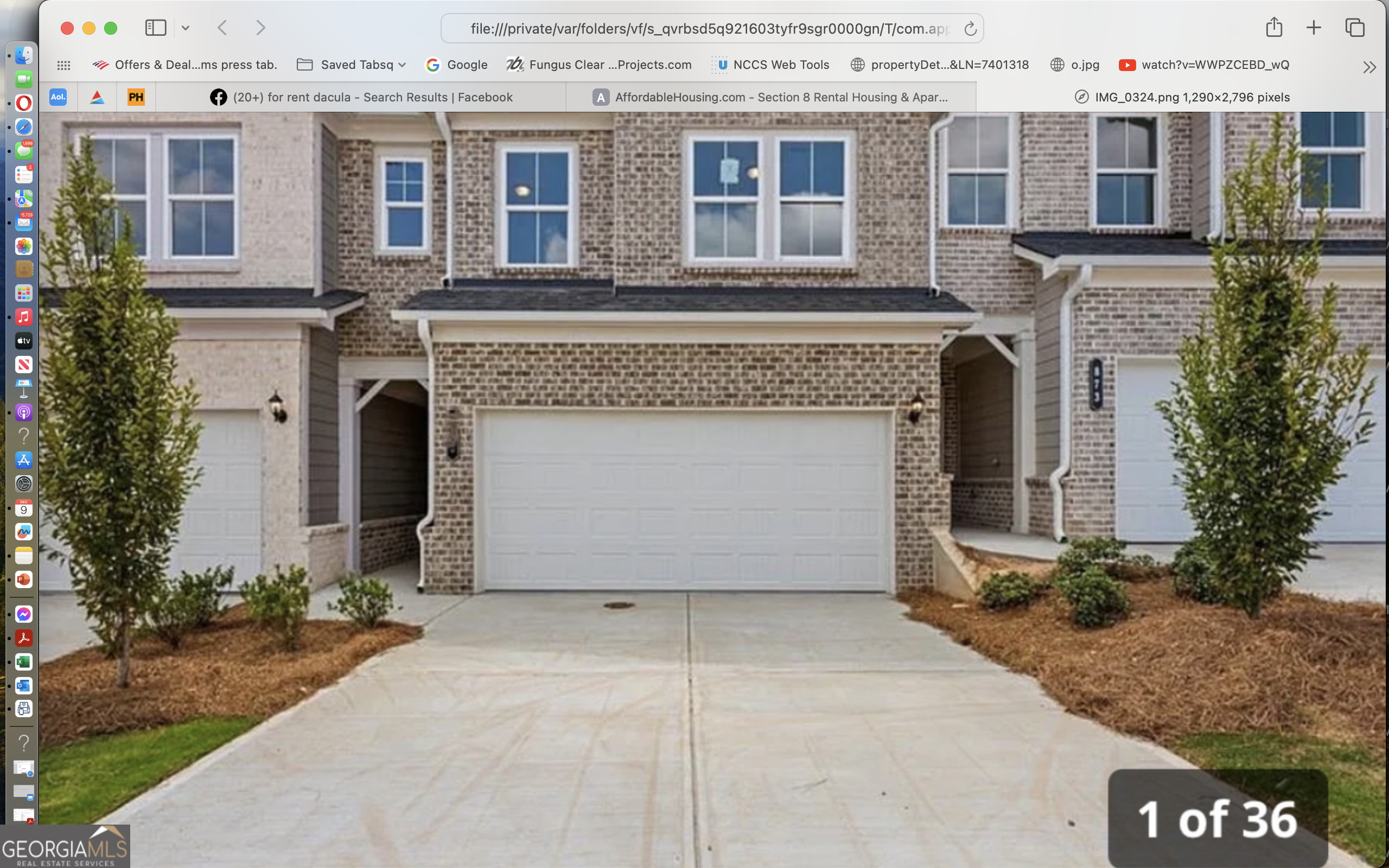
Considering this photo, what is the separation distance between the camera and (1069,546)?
802 cm

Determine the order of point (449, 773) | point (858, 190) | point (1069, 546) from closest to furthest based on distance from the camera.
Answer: point (449, 773), point (1069, 546), point (858, 190)

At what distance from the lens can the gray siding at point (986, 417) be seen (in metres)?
11.1

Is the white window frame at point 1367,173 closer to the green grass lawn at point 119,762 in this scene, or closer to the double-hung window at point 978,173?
the double-hung window at point 978,173

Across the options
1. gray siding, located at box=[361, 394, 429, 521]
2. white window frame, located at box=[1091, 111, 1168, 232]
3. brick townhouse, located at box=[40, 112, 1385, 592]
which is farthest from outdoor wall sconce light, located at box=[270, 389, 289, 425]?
white window frame, located at box=[1091, 111, 1168, 232]

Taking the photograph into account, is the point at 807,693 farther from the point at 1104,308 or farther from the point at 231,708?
the point at 1104,308

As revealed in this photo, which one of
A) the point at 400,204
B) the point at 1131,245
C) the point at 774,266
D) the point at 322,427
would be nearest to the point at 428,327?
the point at 322,427

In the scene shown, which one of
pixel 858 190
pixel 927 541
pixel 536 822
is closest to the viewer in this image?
pixel 536 822

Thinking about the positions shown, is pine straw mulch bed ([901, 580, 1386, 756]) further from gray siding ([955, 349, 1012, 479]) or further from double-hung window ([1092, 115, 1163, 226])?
double-hung window ([1092, 115, 1163, 226])

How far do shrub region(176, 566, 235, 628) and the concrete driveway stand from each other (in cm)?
180

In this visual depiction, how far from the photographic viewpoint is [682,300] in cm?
957

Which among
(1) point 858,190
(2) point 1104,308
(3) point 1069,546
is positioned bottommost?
(3) point 1069,546

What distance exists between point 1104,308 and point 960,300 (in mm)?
1657

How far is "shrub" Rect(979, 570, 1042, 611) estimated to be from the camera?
7395 millimetres

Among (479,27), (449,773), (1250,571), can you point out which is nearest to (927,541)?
(1250,571)
